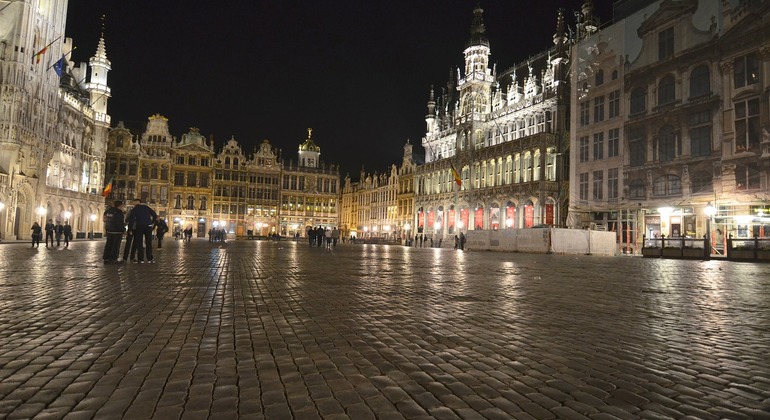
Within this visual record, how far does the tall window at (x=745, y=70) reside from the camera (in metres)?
30.3

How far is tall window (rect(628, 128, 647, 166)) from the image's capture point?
38.3m

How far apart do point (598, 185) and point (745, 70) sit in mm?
14164

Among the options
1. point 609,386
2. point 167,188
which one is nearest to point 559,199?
point 609,386

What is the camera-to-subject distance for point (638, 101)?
3916 cm

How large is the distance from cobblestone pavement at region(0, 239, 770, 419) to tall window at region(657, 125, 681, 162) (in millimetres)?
31166

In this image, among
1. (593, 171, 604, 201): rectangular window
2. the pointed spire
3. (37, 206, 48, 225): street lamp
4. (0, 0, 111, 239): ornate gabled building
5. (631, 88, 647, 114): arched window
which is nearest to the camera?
(631, 88, 647, 114): arched window

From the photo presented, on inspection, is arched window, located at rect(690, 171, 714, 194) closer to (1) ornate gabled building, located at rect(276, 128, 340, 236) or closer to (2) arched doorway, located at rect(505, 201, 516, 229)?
(2) arched doorway, located at rect(505, 201, 516, 229)

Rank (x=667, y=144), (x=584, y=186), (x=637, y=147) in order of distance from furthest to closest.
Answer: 1. (x=584, y=186)
2. (x=637, y=147)
3. (x=667, y=144)

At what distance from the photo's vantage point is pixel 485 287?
34.6 feet

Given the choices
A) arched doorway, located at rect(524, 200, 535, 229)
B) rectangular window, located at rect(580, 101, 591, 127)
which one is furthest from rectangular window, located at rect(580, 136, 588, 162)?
arched doorway, located at rect(524, 200, 535, 229)

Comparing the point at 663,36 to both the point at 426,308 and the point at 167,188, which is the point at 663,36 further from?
the point at 167,188

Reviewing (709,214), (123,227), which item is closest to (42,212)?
(123,227)

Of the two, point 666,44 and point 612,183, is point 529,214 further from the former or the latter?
point 666,44

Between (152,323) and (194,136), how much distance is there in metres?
85.9
